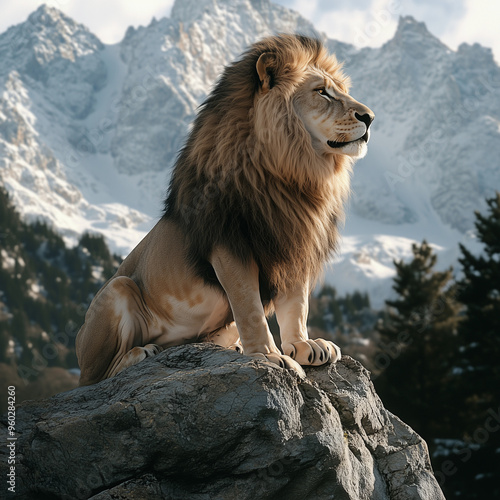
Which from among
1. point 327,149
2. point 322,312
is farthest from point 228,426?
point 322,312

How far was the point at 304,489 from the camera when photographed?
4469 mm

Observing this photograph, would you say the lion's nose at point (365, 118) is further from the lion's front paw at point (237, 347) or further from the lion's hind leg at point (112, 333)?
the lion's hind leg at point (112, 333)

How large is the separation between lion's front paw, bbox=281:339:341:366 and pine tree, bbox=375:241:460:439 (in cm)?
2032

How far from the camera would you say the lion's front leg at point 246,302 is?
16.6ft

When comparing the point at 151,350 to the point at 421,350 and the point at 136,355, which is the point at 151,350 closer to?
the point at 136,355

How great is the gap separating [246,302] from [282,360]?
499mm

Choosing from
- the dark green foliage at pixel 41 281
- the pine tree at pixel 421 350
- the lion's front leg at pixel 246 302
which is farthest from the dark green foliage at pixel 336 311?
the lion's front leg at pixel 246 302

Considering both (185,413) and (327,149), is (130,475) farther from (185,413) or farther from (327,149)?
(327,149)

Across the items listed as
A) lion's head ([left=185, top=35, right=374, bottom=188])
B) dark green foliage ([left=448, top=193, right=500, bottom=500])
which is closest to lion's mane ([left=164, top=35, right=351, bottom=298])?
lion's head ([left=185, top=35, right=374, bottom=188])

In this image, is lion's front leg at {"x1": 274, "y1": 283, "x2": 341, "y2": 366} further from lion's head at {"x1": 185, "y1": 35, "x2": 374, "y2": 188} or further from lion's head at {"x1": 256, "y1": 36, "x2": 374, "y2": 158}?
lion's head at {"x1": 256, "y1": 36, "x2": 374, "y2": 158}

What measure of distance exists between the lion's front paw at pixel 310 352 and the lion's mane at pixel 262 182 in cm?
47

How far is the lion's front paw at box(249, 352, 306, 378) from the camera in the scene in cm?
487

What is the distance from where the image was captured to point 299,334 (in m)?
5.47

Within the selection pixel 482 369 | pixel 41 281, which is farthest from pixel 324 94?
pixel 41 281
